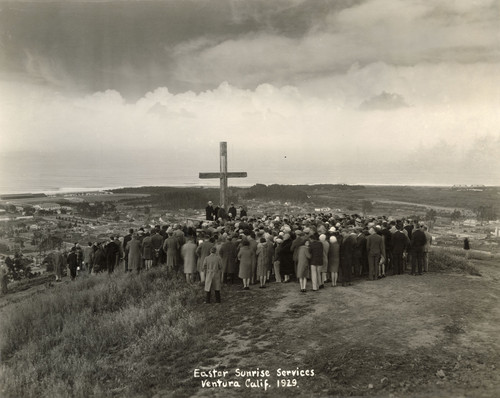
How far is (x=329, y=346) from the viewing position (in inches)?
279

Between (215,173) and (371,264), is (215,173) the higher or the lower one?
the higher one

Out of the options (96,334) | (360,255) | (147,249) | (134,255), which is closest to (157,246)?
(147,249)

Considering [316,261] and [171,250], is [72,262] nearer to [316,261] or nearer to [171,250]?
[171,250]

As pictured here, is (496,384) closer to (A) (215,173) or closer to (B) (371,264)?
(B) (371,264)

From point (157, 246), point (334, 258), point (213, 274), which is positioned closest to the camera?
point (213, 274)

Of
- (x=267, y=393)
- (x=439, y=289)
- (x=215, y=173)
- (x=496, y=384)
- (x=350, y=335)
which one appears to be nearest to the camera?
(x=496, y=384)

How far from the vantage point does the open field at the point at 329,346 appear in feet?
19.5

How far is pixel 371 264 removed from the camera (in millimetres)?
11508

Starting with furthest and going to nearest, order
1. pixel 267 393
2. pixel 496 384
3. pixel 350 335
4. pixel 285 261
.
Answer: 1. pixel 285 261
2. pixel 350 335
3. pixel 267 393
4. pixel 496 384

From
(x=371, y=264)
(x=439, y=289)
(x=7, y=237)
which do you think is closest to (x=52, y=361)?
(x=371, y=264)

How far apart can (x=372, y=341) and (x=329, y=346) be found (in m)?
0.82

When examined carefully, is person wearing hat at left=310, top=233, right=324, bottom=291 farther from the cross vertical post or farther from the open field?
the cross vertical post

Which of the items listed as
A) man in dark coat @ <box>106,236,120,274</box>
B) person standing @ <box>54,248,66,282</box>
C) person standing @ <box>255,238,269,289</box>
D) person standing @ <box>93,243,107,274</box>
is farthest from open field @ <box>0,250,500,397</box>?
person standing @ <box>54,248,66,282</box>

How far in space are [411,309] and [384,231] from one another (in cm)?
383
